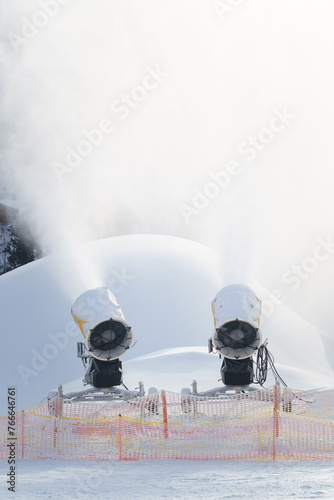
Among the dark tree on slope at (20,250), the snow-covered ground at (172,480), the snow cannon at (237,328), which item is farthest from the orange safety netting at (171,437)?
the dark tree on slope at (20,250)

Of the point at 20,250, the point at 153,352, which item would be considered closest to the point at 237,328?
the point at 153,352

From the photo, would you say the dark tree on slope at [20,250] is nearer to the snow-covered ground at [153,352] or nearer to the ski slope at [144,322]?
the snow-covered ground at [153,352]

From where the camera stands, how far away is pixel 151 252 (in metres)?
25.1

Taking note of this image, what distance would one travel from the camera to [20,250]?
191 feet

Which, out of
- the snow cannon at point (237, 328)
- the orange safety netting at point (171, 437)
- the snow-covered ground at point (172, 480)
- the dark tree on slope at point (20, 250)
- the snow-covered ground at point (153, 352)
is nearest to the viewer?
the snow-covered ground at point (172, 480)

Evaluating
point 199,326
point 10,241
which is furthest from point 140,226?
point 199,326

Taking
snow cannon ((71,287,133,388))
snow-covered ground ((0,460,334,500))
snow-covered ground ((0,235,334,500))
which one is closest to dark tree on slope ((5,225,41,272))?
snow-covered ground ((0,235,334,500))

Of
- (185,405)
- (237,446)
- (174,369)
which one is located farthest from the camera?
(174,369)

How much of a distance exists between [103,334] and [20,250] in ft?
155

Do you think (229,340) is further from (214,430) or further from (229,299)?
(214,430)

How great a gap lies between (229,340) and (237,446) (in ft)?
8.22

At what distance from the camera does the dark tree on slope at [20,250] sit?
188 feet

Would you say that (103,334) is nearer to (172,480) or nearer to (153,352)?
(172,480)

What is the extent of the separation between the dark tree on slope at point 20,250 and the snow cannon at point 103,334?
4508cm
